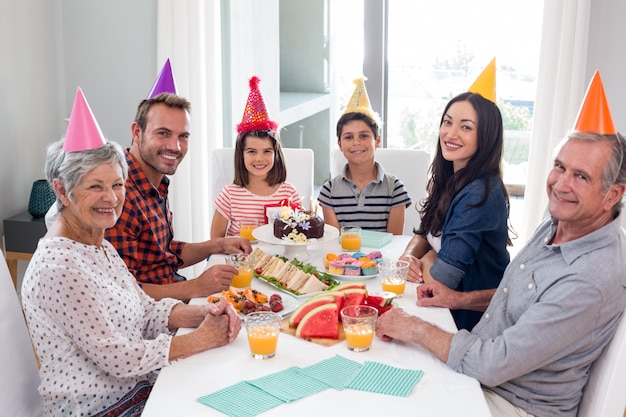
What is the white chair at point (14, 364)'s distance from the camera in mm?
1736

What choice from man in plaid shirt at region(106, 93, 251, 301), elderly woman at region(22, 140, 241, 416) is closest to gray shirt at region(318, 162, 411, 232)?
man in plaid shirt at region(106, 93, 251, 301)

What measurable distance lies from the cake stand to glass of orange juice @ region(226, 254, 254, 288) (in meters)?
0.24

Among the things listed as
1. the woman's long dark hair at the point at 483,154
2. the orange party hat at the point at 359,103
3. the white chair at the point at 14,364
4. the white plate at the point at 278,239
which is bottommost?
the white chair at the point at 14,364

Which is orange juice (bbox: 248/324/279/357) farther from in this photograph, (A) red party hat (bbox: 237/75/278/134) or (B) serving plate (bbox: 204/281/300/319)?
(A) red party hat (bbox: 237/75/278/134)

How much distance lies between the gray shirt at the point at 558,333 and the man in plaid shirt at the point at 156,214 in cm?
100

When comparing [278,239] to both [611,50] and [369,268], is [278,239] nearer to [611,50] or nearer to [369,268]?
[369,268]

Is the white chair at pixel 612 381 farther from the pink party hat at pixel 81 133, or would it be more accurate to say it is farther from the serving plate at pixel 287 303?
the pink party hat at pixel 81 133

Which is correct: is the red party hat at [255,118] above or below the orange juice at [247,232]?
above

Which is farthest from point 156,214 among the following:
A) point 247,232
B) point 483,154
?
point 483,154

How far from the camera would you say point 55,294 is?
5.32 ft

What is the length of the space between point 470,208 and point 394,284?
0.38 metres

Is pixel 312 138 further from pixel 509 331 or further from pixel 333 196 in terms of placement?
pixel 509 331

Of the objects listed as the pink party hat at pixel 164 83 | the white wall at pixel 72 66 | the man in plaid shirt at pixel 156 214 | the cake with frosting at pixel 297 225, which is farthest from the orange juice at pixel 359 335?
the white wall at pixel 72 66

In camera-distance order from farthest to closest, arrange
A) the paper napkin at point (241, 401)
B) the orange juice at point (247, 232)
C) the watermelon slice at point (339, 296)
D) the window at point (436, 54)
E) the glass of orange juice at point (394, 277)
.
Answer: the window at point (436, 54) < the orange juice at point (247, 232) < the glass of orange juice at point (394, 277) < the watermelon slice at point (339, 296) < the paper napkin at point (241, 401)
